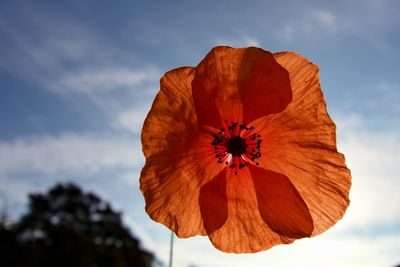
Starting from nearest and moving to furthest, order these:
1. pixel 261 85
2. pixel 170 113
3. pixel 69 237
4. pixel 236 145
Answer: pixel 170 113, pixel 261 85, pixel 236 145, pixel 69 237

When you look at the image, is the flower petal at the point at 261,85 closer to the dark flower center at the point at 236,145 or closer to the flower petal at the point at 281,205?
the dark flower center at the point at 236,145

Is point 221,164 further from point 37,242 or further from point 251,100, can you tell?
point 37,242

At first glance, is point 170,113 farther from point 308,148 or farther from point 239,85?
point 308,148

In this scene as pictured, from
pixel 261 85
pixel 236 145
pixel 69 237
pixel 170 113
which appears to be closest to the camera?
pixel 170 113

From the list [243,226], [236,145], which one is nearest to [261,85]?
[236,145]

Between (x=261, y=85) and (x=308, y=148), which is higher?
(x=261, y=85)

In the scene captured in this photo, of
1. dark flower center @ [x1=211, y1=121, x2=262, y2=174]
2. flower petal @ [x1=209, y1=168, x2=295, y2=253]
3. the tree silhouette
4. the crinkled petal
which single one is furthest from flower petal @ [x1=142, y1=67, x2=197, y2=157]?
the tree silhouette

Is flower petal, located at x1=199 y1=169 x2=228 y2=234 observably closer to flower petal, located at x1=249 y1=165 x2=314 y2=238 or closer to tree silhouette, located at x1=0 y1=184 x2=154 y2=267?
flower petal, located at x1=249 y1=165 x2=314 y2=238

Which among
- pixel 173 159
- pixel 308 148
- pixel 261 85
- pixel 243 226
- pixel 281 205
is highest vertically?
pixel 261 85
